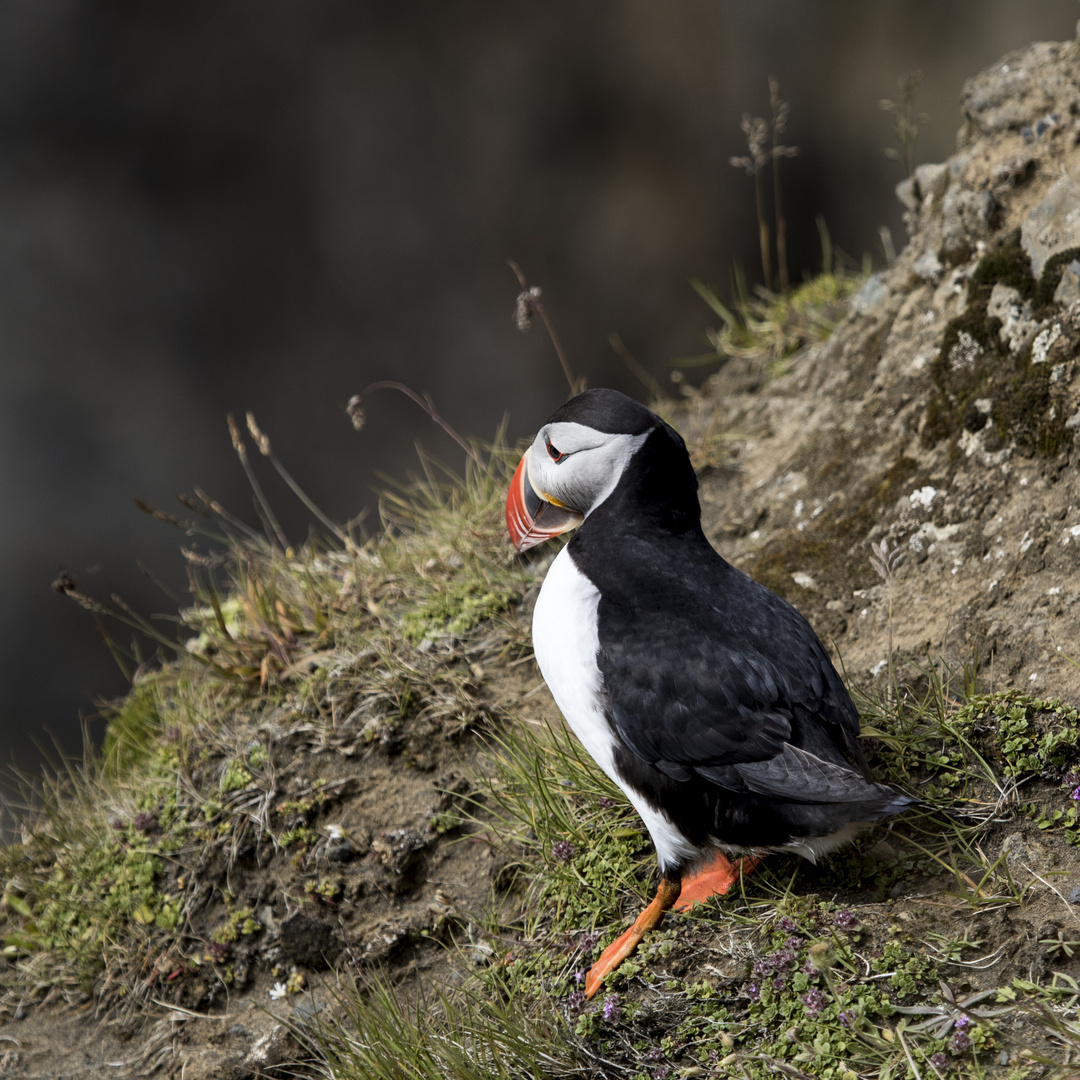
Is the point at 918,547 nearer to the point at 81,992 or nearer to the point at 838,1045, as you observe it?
the point at 838,1045

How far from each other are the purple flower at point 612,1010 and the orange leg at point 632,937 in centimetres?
8

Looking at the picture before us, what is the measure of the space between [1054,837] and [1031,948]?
388 mm

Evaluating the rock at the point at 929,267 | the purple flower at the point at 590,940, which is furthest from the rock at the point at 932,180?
the purple flower at the point at 590,940

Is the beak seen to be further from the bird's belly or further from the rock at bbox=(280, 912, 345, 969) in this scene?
the rock at bbox=(280, 912, 345, 969)

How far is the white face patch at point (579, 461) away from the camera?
2.74 metres

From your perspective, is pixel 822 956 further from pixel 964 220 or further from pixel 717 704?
pixel 964 220

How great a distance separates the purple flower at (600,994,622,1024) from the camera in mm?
2387

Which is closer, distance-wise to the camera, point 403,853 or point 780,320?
point 403,853

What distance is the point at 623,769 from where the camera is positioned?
8.06 feet

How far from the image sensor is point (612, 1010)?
7.86 ft

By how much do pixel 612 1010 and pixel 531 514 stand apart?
1.48 meters

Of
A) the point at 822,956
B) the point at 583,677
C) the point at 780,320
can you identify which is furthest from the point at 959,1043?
the point at 780,320

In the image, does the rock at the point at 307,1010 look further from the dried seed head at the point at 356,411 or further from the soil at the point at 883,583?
the dried seed head at the point at 356,411

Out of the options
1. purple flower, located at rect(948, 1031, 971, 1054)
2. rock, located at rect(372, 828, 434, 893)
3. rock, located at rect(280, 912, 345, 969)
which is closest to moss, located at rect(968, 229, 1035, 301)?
purple flower, located at rect(948, 1031, 971, 1054)
